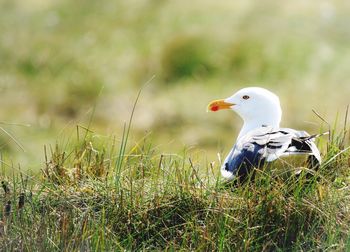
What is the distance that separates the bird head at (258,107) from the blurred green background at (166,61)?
6050mm

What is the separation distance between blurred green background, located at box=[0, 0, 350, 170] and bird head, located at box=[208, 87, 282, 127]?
6.05 metres

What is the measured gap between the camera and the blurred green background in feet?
44.9

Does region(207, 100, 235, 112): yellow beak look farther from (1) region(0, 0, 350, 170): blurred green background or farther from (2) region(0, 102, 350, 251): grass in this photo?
(1) region(0, 0, 350, 170): blurred green background

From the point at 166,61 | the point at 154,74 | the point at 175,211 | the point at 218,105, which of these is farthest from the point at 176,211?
the point at 166,61

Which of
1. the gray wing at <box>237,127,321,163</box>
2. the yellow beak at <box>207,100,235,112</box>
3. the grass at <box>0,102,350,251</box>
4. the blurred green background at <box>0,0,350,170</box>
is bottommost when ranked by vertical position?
the blurred green background at <box>0,0,350,170</box>

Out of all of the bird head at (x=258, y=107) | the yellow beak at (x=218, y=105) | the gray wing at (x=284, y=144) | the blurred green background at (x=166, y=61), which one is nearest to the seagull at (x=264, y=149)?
the gray wing at (x=284, y=144)

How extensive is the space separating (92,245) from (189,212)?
1.78 ft

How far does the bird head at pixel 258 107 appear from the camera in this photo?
253 inches

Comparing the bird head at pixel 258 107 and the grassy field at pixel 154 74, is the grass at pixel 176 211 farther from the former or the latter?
the bird head at pixel 258 107

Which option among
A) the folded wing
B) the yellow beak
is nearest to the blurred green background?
the yellow beak

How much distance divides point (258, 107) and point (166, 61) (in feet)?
28.6

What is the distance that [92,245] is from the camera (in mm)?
4871

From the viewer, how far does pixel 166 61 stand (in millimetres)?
15109

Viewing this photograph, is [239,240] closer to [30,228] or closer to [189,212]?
[189,212]
